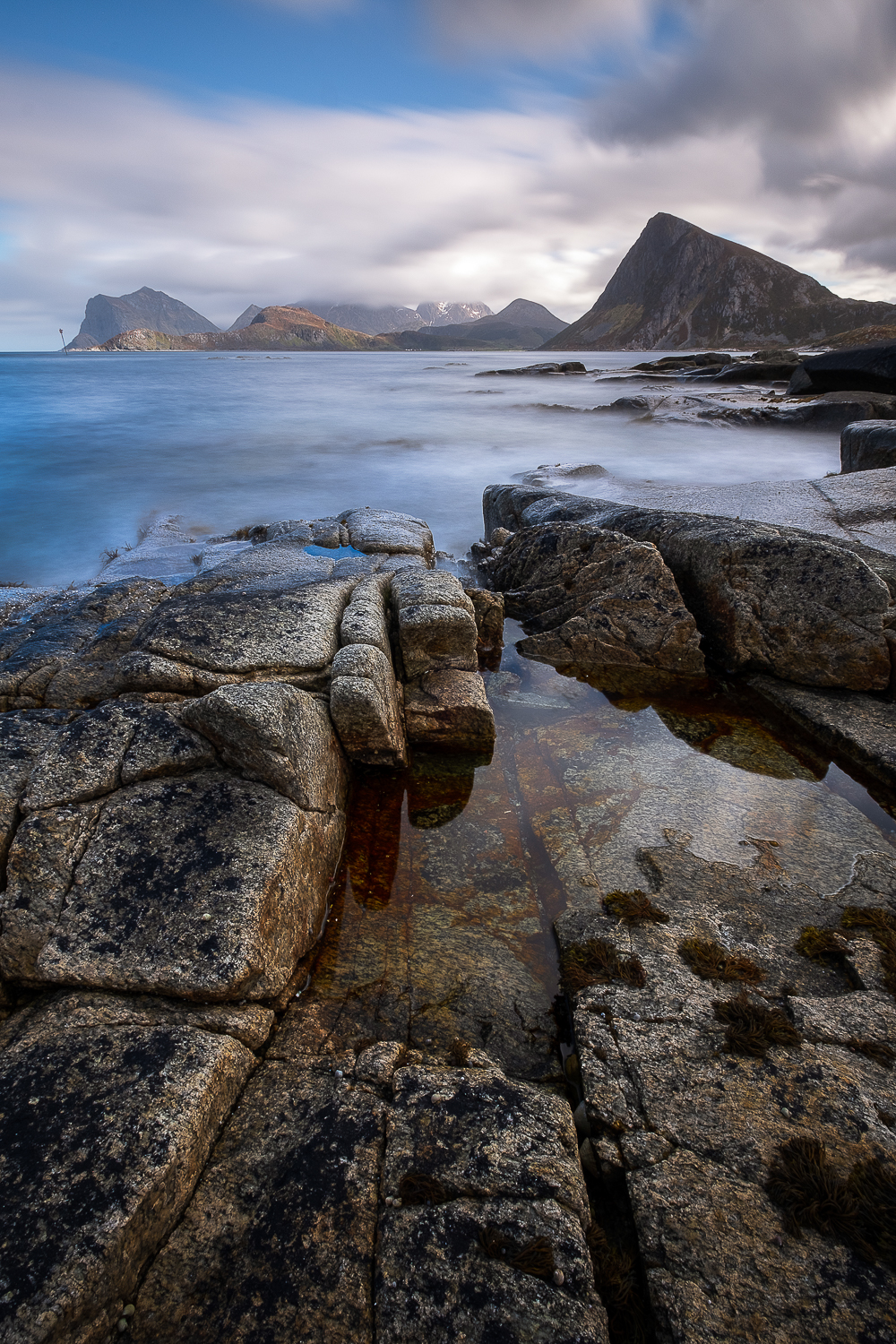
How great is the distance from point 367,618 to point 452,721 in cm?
125

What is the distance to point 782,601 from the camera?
658 cm

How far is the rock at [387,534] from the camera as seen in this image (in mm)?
8688

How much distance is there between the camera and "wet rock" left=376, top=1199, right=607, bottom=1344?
1990 millimetres

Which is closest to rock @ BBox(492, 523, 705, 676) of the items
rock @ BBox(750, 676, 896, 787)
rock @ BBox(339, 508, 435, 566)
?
rock @ BBox(750, 676, 896, 787)

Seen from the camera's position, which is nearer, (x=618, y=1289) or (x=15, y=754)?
(x=618, y=1289)

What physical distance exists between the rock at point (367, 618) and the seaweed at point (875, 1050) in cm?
405

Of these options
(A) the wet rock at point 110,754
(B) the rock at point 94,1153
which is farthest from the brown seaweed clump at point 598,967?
(A) the wet rock at point 110,754

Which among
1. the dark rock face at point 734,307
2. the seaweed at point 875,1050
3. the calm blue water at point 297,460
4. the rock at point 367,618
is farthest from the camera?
the dark rock face at point 734,307

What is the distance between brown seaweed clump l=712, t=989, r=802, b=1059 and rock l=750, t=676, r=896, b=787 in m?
2.87

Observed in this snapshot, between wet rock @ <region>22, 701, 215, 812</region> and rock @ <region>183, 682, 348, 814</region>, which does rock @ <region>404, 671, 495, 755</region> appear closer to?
rock @ <region>183, 682, 348, 814</region>

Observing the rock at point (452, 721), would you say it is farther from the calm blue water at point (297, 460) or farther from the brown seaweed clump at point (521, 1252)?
the calm blue water at point (297, 460)

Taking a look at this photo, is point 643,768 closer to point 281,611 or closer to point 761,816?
point 761,816

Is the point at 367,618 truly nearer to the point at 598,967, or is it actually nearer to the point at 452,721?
the point at 452,721

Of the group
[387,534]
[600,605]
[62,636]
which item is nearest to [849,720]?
[600,605]
